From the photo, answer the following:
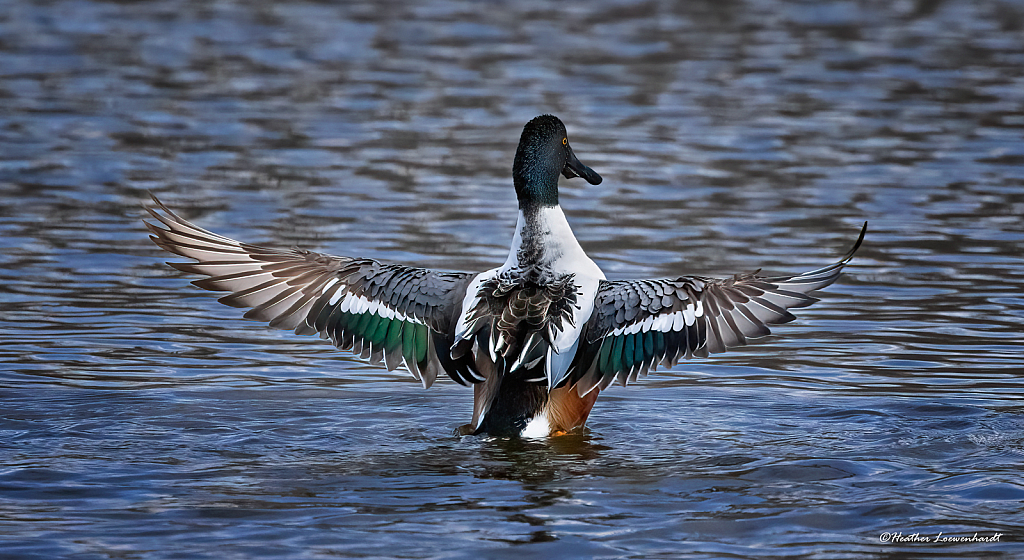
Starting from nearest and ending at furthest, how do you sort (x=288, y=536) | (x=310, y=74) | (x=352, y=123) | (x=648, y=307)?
(x=288, y=536), (x=648, y=307), (x=352, y=123), (x=310, y=74)

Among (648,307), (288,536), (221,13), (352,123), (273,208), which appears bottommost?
(288,536)

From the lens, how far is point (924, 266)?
39.5 ft

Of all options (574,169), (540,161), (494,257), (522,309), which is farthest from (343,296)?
(494,257)

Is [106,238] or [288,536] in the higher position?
[106,238]

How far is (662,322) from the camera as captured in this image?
7.80 metres

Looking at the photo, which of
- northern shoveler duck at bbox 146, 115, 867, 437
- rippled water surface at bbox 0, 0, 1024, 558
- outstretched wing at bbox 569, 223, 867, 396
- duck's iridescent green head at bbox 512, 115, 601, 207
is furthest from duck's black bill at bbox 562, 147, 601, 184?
rippled water surface at bbox 0, 0, 1024, 558

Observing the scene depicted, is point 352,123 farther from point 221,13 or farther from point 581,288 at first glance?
point 581,288

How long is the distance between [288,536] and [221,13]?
2009 cm

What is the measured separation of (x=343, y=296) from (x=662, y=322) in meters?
1.82

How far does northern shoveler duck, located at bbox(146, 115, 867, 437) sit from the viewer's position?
7.68 m

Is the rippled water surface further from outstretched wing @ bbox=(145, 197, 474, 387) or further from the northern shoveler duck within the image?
outstretched wing @ bbox=(145, 197, 474, 387)

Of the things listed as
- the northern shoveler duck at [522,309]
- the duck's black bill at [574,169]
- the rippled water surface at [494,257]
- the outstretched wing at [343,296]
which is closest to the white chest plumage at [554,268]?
the northern shoveler duck at [522,309]

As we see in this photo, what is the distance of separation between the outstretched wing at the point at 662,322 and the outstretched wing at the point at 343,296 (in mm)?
772

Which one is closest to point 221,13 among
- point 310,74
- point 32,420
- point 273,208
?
point 310,74
